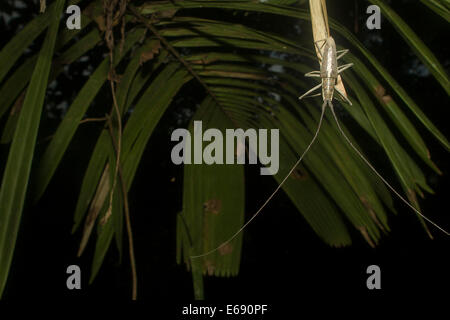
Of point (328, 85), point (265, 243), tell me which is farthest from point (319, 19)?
point (265, 243)

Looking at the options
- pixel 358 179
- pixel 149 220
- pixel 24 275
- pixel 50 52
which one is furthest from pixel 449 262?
pixel 50 52

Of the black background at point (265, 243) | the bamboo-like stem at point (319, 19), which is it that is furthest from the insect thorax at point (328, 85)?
the black background at point (265, 243)

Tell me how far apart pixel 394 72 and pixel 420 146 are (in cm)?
146

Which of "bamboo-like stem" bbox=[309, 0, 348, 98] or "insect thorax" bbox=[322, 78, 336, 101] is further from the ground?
"bamboo-like stem" bbox=[309, 0, 348, 98]

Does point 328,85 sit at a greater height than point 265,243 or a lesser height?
lesser

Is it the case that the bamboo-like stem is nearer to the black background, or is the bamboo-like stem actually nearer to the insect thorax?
the insect thorax

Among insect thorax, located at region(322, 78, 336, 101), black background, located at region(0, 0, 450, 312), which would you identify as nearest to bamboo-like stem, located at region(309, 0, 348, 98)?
insect thorax, located at region(322, 78, 336, 101)

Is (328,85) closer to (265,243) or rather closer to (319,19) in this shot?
(319,19)

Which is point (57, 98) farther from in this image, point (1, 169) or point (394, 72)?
point (394, 72)

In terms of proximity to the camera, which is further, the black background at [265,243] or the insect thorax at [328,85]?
the black background at [265,243]

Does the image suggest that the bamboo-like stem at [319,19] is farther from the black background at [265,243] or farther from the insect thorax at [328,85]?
the black background at [265,243]

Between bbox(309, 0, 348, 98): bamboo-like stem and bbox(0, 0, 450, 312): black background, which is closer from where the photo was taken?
bbox(309, 0, 348, 98): bamboo-like stem
